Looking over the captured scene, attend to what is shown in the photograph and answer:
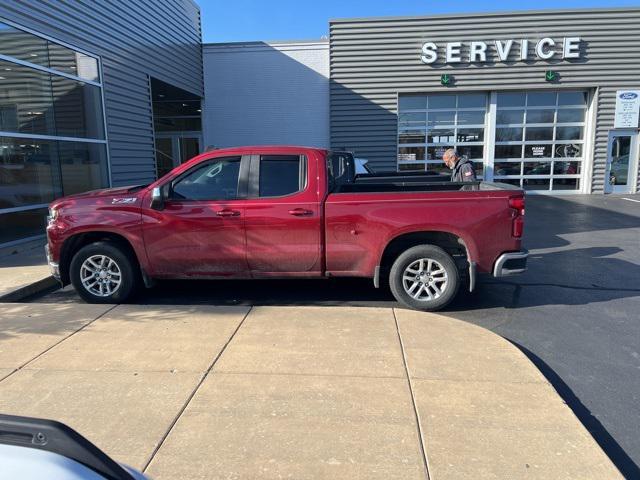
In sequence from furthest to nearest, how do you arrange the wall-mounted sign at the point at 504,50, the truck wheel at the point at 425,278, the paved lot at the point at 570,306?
the wall-mounted sign at the point at 504,50 → the truck wheel at the point at 425,278 → the paved lot at the point at 570,306

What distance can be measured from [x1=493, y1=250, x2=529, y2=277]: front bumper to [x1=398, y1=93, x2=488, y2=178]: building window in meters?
12.9

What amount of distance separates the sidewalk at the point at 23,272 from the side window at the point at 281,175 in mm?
3402

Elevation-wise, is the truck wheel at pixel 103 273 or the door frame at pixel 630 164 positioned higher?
the door frame at pixel 630 164

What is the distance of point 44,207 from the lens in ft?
33.3

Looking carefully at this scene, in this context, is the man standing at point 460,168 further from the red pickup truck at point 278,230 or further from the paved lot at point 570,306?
the red pickup truck at point 278,230

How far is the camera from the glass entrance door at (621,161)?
17.4 metres

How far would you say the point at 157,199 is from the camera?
5434mm

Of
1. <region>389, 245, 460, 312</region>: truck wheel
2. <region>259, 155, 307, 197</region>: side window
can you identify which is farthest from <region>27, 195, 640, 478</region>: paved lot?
<region>259, 155, 307, 197</region>: side window

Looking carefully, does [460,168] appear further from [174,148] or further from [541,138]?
[174,148]

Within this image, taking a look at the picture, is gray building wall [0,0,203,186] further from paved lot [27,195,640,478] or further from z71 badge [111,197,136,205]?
paved lot [27,195,640,478]

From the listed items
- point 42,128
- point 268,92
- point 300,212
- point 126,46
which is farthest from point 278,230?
point 268,92

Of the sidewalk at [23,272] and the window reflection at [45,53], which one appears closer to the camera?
the sidewalk at [23,272]

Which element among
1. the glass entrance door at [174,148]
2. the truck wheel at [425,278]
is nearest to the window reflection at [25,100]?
the truck wheel at [425,278]

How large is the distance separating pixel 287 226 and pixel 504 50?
48.0 ft
